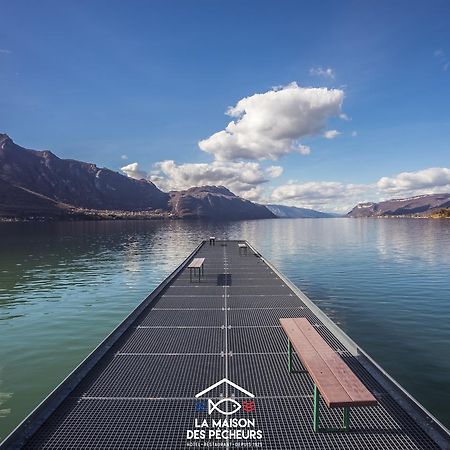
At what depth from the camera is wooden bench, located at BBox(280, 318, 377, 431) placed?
629cm

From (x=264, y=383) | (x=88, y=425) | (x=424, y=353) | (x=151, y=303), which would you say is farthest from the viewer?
(x=151, y=303)

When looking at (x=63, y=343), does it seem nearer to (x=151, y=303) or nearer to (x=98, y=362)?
(x=151, y=303)

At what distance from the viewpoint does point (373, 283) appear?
27.8 metres

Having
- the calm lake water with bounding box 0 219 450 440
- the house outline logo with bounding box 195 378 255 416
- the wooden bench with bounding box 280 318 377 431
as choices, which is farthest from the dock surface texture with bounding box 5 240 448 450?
the calm lake water with bounding box 0 219 450 440

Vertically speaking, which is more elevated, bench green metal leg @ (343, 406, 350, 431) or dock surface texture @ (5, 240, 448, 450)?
bench green metal leg @ (343, 406, 350, 431)

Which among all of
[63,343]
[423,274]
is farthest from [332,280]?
[63,343]

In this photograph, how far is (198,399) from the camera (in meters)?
8.14

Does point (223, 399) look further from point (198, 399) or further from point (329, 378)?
point (329, 378)

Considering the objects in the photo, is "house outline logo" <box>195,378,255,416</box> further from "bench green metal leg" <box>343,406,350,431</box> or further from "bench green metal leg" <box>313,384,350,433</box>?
"bench green metal leg" <box>343,406,350,431</box>

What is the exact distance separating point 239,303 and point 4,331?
11.6 m

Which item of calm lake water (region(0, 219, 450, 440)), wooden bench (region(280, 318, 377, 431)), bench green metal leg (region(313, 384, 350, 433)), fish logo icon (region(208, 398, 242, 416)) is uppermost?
wooden bench (region(280, 318, 377, 431))

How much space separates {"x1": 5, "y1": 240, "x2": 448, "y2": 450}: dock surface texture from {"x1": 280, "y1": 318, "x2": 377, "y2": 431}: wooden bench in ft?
1.84

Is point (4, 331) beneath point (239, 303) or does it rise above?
beneath

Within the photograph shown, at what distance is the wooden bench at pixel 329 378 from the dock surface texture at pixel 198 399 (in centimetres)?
56
